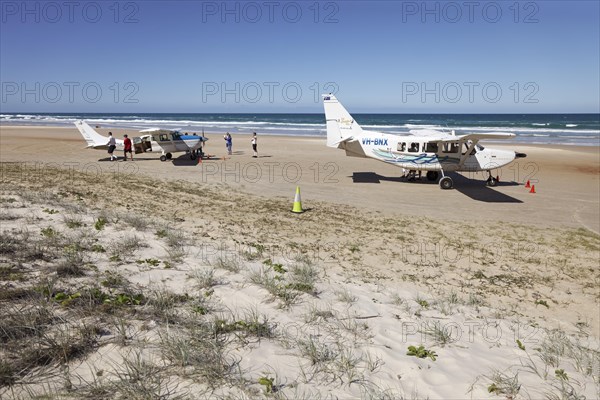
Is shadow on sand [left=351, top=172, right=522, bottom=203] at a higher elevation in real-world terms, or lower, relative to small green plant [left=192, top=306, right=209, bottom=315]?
higher

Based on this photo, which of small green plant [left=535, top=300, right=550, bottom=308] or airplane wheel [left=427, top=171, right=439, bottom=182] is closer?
small green plant [left=535, top=300, right=550, bottom=308]

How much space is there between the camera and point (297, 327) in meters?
4.18

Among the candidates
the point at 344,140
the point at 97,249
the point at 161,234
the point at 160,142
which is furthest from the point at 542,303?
the point at 160,142

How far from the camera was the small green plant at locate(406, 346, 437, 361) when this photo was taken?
387cm

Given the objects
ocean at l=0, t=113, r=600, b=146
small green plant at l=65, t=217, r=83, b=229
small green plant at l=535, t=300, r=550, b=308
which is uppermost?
ocean at l=0, t=113, r=600, b=146

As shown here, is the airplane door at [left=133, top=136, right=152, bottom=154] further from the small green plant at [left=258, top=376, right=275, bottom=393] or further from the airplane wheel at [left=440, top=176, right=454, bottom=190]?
the small green plant at [left=258, top=376, right=275, bottom=393]

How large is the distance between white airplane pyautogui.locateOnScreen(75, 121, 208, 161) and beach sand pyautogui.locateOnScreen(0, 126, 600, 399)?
31.1 feet

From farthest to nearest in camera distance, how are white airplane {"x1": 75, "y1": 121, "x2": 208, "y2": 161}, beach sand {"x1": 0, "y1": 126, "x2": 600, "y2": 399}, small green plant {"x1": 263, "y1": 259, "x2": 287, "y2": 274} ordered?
1. white airplane {"x1": 75, "y1": 121, "x2": 208, "y2": 161}
2. small green plant {"x1": 263, "y1": 259, "x2": 287, "y2": 274}
3. beach sand {"x1": 0, "y1": 126, "x2": 600, "y2": 399}

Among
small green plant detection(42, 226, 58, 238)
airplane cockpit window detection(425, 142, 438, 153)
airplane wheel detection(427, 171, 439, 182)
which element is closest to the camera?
small green plant detection(42, 226, 58, 238)

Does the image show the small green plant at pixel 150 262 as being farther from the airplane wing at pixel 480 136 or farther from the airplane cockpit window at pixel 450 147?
the airplane cockpit window at pixel 450 147

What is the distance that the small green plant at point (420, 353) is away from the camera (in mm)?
3865

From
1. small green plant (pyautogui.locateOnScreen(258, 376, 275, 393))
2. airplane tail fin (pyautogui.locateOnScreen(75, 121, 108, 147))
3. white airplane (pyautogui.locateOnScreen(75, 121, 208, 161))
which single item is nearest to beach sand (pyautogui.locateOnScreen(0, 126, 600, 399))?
small green plant (pyautogui.locateOnScreen(258, 376, 275, 393))

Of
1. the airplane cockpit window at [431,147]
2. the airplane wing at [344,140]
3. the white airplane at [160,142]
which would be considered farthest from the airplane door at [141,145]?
the airplane cockpit window at [431,147]

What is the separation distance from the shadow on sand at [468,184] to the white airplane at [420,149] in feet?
1.92
